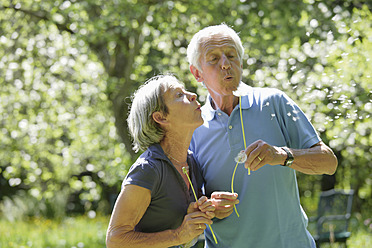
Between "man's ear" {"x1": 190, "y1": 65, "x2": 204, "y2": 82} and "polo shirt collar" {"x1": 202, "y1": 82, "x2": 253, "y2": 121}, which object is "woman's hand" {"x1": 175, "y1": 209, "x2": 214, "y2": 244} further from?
"man's ear" {"x1": 190, "y1": 65, "x2": 204, "y2": 82}

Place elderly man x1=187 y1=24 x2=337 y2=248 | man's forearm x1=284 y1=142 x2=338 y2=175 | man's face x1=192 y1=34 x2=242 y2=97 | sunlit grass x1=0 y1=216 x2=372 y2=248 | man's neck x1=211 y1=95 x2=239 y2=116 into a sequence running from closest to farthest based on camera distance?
man's forearm x1=284 y1=142 x2=338 y2=175 → elderly man x1=187 y1=24 x2=337 y2=248 → man's face x1=192 y1=34 x2=242 y2=97 → man's neck x1=211 y1=95 x2=239 y2=116 → sunlit grass x1=0 y1=216 x2=372 y2=248

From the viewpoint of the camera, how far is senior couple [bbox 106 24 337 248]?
1.80 m

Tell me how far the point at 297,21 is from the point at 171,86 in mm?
4028

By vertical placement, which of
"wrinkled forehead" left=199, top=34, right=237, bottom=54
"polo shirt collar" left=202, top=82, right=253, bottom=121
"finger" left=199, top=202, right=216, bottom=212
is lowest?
"finger" left=199, top=202, right=216, bottom=212

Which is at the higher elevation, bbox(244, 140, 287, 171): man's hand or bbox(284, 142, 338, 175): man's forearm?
bbox(244, 140, 287, 171): man's hand

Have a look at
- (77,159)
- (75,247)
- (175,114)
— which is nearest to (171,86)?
(175,114)

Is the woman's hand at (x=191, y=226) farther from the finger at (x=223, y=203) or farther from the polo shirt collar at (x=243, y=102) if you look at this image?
the polo shirt collar at (x=243, y=102)

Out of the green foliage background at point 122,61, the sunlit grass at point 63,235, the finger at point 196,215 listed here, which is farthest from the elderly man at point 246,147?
the sunlit grass at point 63,235

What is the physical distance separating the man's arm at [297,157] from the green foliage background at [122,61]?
5.86ft

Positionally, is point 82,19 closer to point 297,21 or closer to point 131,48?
point 131,48

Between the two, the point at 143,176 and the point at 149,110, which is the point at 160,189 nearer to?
the point at 143,176

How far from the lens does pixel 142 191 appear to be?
5.89ft

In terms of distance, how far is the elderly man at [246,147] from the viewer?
6.56 feet

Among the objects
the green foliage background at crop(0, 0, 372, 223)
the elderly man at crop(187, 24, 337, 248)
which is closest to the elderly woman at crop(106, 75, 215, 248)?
the elderly man at crop(187, 24, 337, 248)
